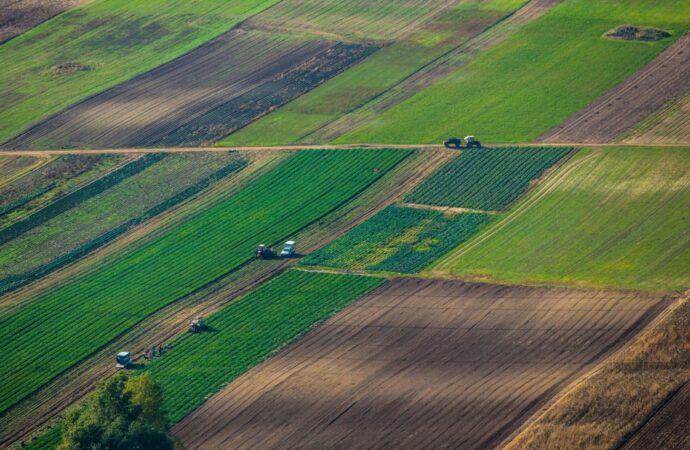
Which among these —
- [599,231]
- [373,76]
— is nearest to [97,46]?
[373,76]

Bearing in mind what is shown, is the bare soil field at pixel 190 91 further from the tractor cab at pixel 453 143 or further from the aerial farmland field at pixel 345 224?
the tractor cab at pixel 453 143

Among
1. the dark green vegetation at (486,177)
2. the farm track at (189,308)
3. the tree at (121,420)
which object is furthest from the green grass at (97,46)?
the tree at (121,420)

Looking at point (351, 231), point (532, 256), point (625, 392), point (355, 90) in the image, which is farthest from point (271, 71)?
point (625, 392)

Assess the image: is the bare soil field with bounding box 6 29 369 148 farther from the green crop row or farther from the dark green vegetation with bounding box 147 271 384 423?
the dark green vegetation with bounding box 147 271 384 423

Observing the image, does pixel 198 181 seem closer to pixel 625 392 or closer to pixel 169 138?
pixel 169 138

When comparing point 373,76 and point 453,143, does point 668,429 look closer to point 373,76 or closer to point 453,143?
point 453,143

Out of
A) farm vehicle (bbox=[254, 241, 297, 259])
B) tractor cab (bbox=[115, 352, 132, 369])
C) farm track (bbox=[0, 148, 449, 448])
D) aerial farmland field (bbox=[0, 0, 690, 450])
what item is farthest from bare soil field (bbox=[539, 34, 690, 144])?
tractor cab (bbox=[115, 352, 132, 369])
